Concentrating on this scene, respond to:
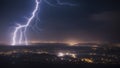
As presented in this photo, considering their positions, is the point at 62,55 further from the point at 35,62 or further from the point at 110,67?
the point at 110,67

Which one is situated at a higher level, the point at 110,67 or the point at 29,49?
the point at 29,49

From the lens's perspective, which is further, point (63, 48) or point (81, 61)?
point (63, 48)

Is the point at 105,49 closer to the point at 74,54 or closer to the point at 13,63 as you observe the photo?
the point at 74,54

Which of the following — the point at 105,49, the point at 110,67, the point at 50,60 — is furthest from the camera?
the point at 105,49

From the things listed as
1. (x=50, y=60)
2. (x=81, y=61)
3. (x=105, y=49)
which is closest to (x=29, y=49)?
(x=50, y=60)

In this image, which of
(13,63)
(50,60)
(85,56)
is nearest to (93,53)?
(85,56)

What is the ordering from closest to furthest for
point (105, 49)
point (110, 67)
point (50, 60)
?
point (110, 67), point (50, 60), point (105, 49)
